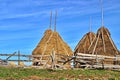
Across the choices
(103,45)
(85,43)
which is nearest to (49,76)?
(103,45)

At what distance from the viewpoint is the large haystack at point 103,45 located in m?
48.5

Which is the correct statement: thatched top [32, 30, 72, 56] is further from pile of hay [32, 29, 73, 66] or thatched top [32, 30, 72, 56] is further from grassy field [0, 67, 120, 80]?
grassy field [0, 67, 120, 80]

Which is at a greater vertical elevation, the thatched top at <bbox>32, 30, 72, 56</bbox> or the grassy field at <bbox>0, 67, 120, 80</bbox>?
the thatched top at <bbox>32, 30, 72, 56</bbox>

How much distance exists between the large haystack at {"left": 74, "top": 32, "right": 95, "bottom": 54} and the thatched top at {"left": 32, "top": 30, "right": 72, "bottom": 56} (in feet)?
7.39

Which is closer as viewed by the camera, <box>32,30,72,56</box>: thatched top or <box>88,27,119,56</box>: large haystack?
<box>88,27,119,56</box>: large haystack

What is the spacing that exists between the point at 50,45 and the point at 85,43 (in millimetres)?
5782

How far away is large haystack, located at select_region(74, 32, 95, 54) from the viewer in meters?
53.2

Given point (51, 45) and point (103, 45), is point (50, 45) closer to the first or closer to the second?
point (51, 45)

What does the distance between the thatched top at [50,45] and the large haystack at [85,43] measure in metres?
2.25

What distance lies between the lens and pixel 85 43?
5391 cm

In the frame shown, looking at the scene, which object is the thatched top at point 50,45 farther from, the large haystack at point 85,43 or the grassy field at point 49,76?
the grassy field at point 49,76

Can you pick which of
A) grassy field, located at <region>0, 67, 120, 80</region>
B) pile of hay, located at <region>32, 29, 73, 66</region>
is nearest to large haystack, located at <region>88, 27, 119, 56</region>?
pile of hay, located at <region>32, 29, 73, 66</region>

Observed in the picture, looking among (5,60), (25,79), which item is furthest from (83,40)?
(25,79)

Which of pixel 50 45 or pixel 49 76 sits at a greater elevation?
pixel 50 45
